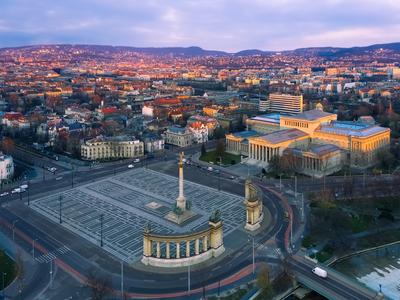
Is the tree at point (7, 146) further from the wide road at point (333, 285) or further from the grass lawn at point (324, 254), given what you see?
the grass lawn at point (324, 254)

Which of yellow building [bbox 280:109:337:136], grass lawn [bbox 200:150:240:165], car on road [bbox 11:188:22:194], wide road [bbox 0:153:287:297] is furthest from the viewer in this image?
yellow building [bbox 280:109:337:136]

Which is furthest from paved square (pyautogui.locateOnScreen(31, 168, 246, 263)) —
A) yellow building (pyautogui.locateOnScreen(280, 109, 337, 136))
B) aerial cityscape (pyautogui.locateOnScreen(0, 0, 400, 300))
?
yellow building (pyautogui.locateOnScreen(280, 109, 337, 136))

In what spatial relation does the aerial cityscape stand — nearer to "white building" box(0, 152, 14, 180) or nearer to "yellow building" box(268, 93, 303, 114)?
"white building" box(0, 152, 14, 180)

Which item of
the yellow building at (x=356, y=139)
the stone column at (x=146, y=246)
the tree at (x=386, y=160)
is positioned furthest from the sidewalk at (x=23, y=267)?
the tree at (x=386, y=160)

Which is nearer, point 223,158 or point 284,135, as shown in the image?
point 223,158

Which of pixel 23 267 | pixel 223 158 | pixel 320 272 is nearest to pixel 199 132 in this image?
pixel 223 158

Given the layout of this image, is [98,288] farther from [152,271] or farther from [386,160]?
[386,160]
